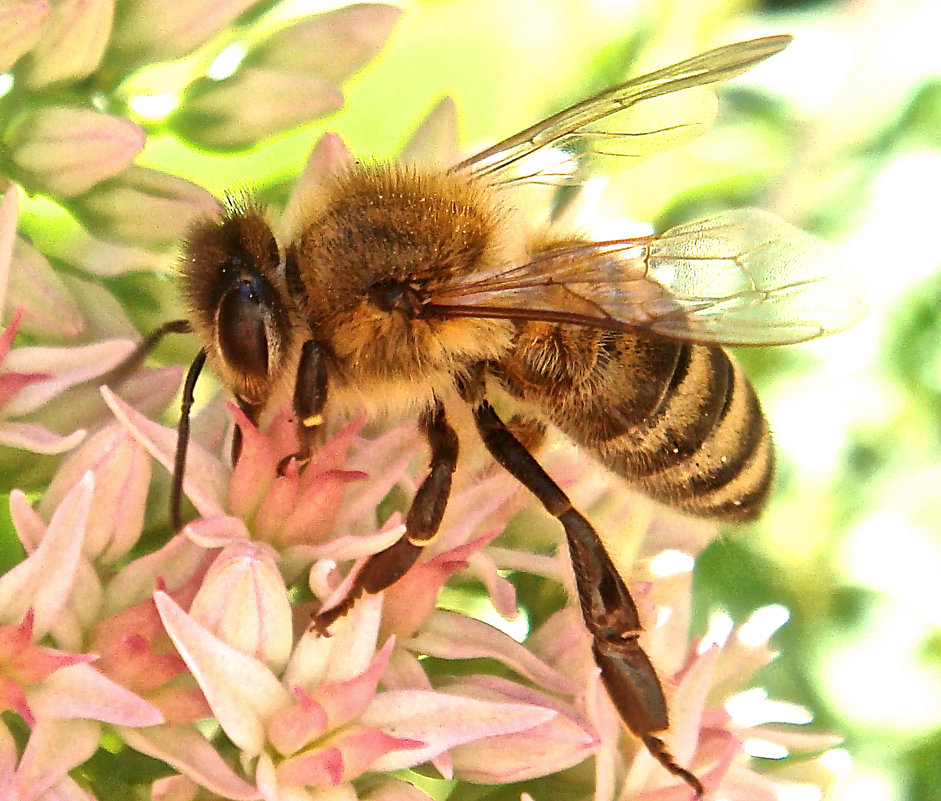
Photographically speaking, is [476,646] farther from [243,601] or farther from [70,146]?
[70,146]

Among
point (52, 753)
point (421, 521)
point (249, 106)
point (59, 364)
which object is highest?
point (249, 106)

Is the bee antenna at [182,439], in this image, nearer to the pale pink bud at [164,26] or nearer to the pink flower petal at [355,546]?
the pink flower petal at [355,546]

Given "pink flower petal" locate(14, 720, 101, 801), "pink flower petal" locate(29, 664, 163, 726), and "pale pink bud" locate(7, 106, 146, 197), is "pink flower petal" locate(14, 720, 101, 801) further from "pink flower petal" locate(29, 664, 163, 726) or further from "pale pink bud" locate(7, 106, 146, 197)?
"pale pink bud" locate(7, 106, 146, 197)

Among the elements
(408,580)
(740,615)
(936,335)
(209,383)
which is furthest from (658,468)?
(936,335)

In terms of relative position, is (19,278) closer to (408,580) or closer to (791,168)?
(408,580)

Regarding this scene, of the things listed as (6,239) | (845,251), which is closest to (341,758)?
(6,239)

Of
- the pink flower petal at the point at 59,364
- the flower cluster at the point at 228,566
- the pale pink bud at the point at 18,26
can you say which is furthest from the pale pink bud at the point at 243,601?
the pale pink bud at the point at 18,26
